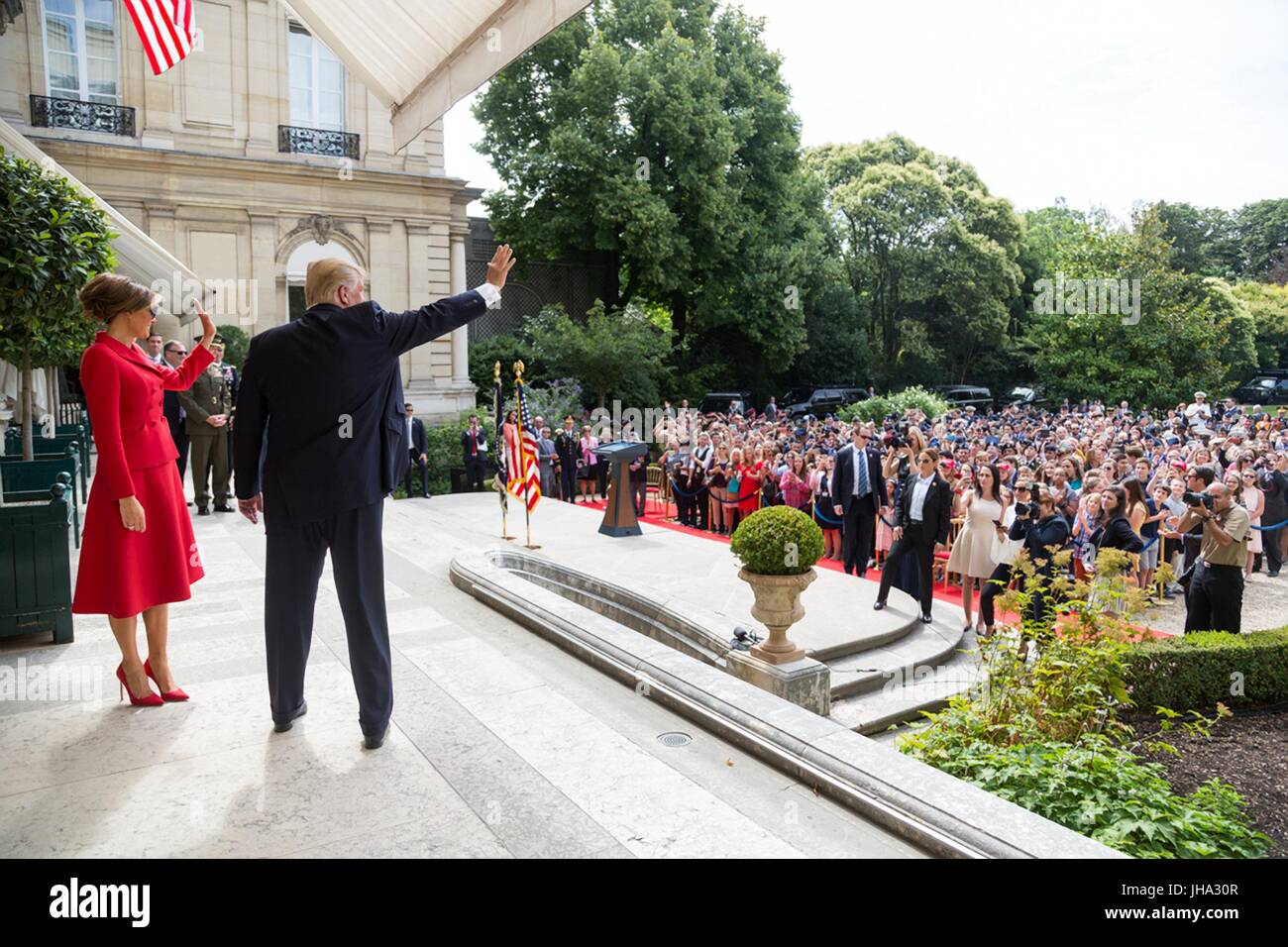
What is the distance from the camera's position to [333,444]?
365 centimetres

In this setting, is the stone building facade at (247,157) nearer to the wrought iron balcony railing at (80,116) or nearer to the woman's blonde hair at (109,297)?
the wrought iron balcony railing at (80,116)

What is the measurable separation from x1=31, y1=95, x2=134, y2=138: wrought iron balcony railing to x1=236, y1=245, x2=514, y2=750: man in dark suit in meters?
21.7

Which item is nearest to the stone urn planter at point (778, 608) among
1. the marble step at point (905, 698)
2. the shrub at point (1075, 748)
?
the marble step at point (905, 698)

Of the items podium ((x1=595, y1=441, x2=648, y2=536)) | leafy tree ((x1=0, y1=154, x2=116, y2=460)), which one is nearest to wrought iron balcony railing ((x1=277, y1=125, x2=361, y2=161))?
podium ((x1=595, y1=441, x2=648, y2=536))

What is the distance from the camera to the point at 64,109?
20203mm

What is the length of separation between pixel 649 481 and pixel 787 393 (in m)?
15.8

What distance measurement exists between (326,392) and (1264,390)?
4920 centimetres

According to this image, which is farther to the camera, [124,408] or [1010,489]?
[1010,489]

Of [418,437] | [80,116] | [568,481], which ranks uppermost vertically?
[80,116]

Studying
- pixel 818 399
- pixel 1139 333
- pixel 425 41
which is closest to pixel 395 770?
pixel 425 41

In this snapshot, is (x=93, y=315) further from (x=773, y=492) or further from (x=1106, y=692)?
(x=773, y=492)

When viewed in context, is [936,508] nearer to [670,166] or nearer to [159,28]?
[159,28]

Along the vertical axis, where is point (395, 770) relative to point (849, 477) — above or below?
below
